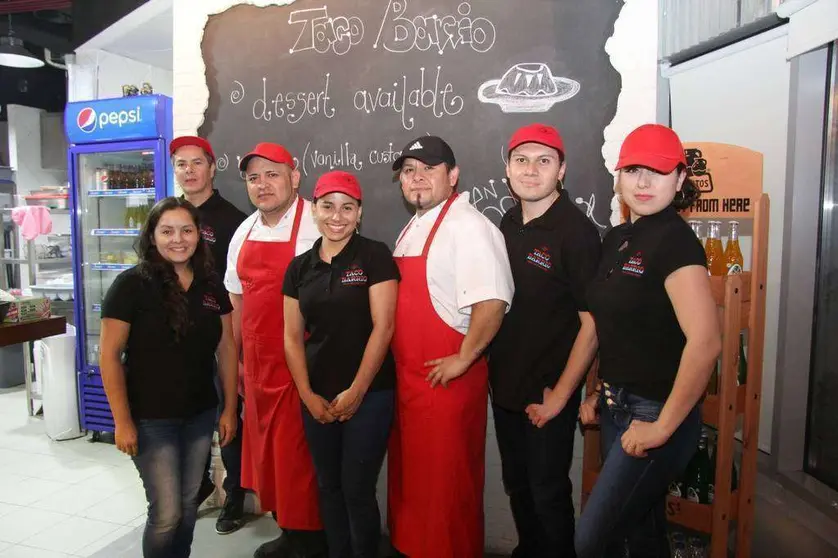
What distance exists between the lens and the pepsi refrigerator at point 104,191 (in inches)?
148

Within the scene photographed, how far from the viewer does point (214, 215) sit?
9.40ft

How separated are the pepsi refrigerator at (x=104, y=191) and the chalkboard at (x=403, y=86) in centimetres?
92

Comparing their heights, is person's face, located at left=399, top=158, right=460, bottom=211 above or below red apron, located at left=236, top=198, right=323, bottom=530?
above

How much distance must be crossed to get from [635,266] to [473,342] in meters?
0.63

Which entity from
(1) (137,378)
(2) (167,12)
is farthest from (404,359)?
(2) (167,12)

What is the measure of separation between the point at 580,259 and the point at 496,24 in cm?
130

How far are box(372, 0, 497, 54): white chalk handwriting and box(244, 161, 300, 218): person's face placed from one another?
0.84 m

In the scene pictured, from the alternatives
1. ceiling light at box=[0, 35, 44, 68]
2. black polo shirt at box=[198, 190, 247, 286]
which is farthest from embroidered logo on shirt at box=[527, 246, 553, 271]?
ceiling light at box=[0, 35, 44, 68]

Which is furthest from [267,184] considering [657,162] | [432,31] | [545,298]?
[657,162]

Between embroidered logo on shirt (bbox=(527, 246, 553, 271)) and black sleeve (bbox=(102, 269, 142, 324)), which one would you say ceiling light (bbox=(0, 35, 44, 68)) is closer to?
black sleeve (bbox=(102, 269, 142, 324))

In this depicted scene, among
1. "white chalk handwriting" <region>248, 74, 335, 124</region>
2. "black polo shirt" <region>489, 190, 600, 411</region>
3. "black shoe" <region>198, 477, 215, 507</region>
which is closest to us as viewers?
"black polo shirt" <region>489, 190, 600, 411</region>

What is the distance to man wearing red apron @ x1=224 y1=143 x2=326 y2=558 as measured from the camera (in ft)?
7.96

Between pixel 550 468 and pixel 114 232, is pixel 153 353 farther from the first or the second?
pixel 114 232

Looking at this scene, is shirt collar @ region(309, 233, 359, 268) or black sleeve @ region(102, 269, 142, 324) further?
shirt collar @ region(309, 233, 359, 268)
